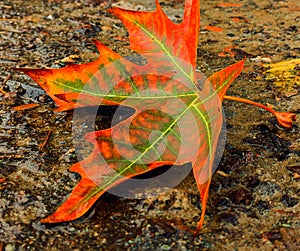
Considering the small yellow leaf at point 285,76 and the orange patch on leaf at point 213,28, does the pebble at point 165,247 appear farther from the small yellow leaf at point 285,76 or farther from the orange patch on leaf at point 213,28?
the orange patch on leaf at point 213,28

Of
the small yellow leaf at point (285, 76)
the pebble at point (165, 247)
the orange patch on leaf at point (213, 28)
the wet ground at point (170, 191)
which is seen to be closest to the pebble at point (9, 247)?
the wet ground at point (170, 191)

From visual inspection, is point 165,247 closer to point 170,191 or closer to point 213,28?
point 170,191

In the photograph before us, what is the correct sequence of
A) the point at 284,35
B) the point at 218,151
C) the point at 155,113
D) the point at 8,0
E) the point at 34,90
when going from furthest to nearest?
1. the point at 8,0
2. the point at 284,35
3. the point at 34,90
4. the point at 218,151
5. the point at 155,113

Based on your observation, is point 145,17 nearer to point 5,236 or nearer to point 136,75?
point 136,75

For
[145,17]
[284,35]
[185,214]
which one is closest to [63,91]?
[145,17]

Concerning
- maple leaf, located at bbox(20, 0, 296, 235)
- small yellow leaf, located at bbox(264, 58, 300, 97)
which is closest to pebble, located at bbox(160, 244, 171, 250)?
maple leaf, located at bbox(20, 0, 296, 235)

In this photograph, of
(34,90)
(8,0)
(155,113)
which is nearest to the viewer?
(155,113)

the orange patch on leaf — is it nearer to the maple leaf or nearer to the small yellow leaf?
the small yellow leaf
